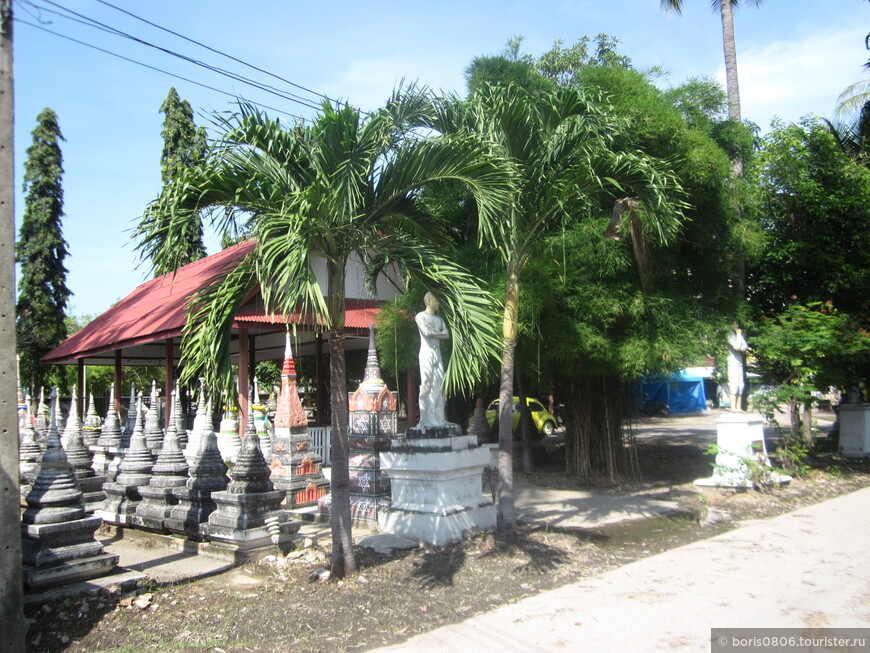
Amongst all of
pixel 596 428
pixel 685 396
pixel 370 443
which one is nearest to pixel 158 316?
pixel 370 443

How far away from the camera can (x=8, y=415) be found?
4.41 m

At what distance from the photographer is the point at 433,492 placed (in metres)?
7.53

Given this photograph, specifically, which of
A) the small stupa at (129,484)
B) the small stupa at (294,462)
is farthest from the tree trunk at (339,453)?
the small stupa at (294,462)

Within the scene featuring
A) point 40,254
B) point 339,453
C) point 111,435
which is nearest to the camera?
point 339,453

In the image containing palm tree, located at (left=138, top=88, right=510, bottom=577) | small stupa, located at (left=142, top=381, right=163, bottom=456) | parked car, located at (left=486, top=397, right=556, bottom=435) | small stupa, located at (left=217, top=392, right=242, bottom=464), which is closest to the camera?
palm tree, located at (left=138, top=88, right=510, bottom=577)

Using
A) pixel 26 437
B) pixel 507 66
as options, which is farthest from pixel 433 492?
pixel 26 437

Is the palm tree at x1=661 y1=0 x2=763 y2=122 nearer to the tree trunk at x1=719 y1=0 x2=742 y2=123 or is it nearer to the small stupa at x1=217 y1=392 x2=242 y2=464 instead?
the tree trunk at x1=719 y1=0 x2=742 y2=123

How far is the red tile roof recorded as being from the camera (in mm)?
13969

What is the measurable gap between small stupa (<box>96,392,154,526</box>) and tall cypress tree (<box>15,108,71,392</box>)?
2188 centimetres

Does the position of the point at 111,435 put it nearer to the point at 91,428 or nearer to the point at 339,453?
the point at 91,428

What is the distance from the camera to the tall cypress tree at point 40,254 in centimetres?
2752

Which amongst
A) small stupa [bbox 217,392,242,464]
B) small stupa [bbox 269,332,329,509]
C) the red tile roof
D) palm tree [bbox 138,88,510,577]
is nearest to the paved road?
palm tree [bbox 138,88,510,577]

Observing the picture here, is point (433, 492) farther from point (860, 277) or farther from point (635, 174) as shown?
point (860, 277)

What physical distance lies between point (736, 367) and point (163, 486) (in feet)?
30.0
